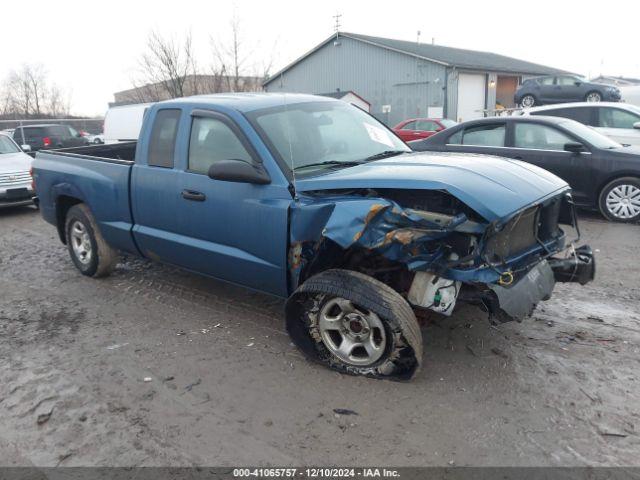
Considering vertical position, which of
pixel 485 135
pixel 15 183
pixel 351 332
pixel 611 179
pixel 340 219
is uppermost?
pixel 485 135

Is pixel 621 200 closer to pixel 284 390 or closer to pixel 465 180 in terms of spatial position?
pixel 465 180

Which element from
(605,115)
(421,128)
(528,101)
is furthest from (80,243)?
(528,101)

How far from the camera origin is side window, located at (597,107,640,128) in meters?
10.5

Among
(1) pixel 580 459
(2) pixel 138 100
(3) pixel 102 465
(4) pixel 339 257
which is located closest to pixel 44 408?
(3) pixel 102 465

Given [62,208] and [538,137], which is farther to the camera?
[538,137]

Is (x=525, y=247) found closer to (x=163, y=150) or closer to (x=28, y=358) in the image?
(x=163, y=150)

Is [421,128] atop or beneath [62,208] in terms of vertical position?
atop

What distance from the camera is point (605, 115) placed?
10.5 meters

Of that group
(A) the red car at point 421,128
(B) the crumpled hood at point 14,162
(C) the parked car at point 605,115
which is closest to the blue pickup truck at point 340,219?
(B) the crumpled hood at point 14,162

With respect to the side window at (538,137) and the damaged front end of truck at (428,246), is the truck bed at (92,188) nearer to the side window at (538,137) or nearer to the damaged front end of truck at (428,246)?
the damaged front end of truck at (428,246)

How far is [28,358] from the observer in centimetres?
421

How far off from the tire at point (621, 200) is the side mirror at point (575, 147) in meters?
0.64

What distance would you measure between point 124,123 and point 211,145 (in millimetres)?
11705

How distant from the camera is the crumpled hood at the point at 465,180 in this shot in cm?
330
